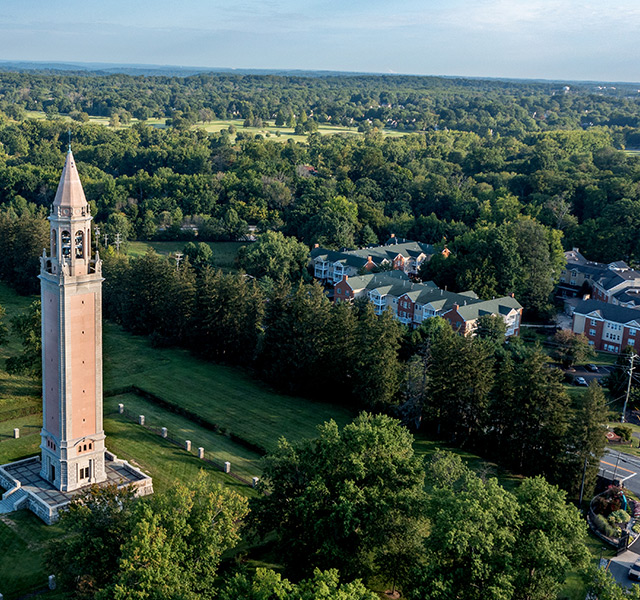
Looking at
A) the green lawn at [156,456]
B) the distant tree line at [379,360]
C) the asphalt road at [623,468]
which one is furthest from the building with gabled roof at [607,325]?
the green lawn at [156,456]

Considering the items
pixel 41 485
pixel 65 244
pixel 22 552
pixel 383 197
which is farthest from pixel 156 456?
pixel 383 197

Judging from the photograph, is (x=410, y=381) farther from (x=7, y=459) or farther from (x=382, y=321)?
(x=7, y=459)

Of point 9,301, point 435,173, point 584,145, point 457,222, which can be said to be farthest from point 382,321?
point 584,145

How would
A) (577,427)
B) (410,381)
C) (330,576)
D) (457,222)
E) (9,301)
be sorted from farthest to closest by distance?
(457,222), (9,301), (410,381), (577,427), (330,576)

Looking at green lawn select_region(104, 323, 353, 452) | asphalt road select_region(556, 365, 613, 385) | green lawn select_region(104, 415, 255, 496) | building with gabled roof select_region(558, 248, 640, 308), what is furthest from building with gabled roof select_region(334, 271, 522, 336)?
green lawn select_region(104, 415, 255, 496)

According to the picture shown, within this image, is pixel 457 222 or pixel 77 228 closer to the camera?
pixel 77 228

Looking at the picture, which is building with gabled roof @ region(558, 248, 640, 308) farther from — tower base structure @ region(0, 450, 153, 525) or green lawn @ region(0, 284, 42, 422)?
green lawn @ region(0, 284, 42, 422)

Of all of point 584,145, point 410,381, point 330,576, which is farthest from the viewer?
point 584,145
